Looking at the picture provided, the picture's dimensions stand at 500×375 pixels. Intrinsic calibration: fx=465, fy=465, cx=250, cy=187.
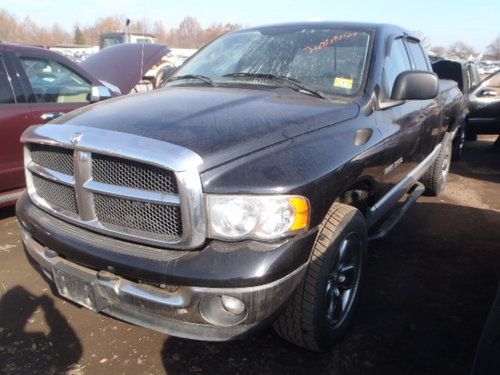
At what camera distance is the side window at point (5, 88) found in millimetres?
4305

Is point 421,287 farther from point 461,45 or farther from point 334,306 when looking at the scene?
point 461,45

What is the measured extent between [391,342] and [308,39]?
2180mm

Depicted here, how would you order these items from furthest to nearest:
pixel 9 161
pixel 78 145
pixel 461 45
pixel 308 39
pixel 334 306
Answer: pixel 461 45
pixel 9 161
pixel 308 39
pixel 334 306
pixel 78 145

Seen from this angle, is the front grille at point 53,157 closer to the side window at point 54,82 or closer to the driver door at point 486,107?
the side window at point 54,82

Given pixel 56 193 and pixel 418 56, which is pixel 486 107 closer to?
pixel 418 56

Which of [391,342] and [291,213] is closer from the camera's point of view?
[291,213]

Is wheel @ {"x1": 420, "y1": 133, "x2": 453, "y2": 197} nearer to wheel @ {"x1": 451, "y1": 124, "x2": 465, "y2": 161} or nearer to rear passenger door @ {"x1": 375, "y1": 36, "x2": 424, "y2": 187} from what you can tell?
rear passenger door @ {"x1": 375, "y1": 36, "x2": 424, "y2": 187}

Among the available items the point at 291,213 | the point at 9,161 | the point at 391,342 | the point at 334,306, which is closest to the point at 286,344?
the point at 334,306

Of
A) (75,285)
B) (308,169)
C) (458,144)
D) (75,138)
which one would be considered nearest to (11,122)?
(75,138)

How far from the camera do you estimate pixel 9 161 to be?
4.29 m

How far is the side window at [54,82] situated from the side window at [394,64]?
128 inches

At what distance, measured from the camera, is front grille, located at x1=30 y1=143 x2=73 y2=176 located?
244 centimetres

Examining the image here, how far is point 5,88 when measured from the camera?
4328mm

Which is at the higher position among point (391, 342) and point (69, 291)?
point (69, 291)
